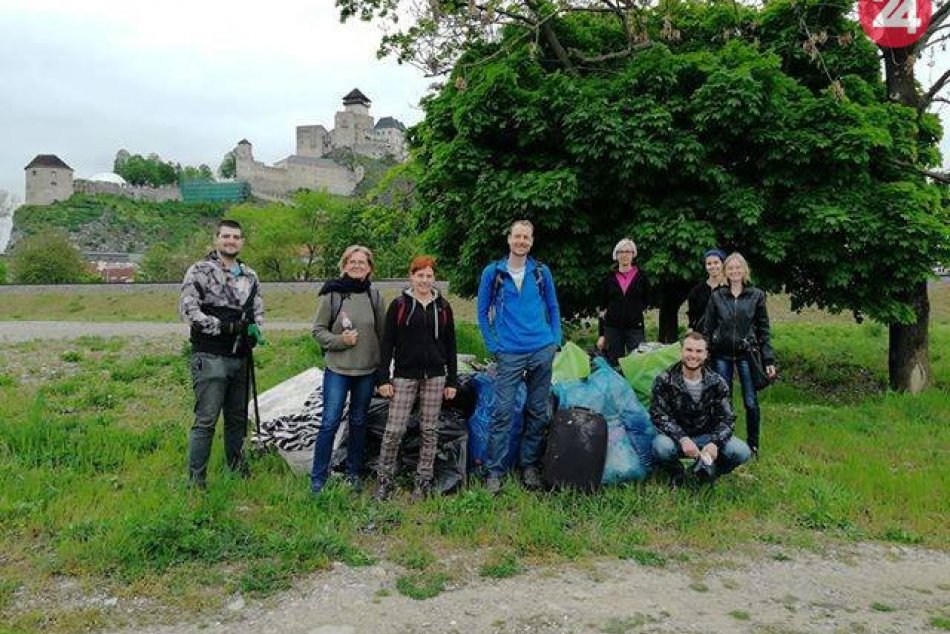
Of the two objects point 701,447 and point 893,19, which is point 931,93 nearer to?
point 893,19

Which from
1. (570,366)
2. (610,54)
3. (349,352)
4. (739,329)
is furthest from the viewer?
(610,54)

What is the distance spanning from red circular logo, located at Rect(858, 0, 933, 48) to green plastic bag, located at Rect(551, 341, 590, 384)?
6561 millimetres

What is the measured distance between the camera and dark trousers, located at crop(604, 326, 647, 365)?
7020 mm

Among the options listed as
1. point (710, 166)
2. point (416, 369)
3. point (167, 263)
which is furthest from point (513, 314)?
point (167, 263)

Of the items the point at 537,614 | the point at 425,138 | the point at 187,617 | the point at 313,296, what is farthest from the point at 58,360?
the point at 313,296

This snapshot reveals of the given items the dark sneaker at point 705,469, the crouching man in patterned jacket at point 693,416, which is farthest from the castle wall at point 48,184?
the dark sneaker at point 705,469

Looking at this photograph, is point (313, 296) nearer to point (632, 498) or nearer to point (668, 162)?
point (668, 162)

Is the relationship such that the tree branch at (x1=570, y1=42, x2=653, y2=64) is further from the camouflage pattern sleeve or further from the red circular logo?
the camouflage pattern sleeve

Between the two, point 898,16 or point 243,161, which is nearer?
point 898,16

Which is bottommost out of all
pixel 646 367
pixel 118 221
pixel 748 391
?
pixel 748 391

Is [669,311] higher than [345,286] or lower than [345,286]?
lower

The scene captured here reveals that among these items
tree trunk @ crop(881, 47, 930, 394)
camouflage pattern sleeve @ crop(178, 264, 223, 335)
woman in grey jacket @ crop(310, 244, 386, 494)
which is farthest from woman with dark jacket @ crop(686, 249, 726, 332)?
tree trunk @ crop(881, 47, 930, 394)

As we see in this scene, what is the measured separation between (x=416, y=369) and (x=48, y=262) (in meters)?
59.6

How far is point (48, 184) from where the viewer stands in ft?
360
